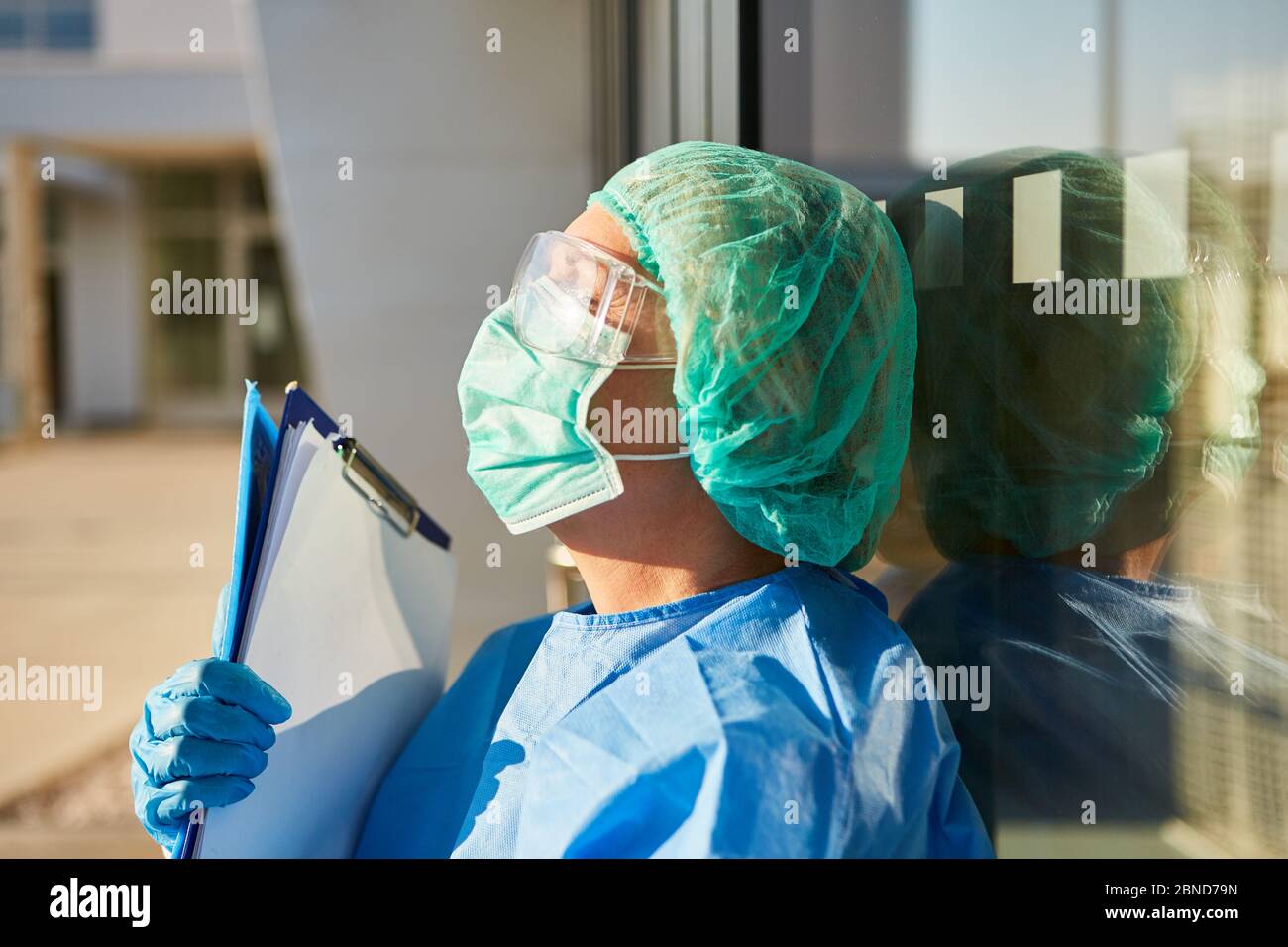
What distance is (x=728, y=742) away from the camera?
108 centimetres

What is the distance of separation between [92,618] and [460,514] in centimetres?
273

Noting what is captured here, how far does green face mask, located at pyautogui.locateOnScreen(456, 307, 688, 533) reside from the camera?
135 cm

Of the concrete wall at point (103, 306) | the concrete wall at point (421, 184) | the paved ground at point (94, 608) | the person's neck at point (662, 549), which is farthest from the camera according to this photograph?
the concrete wall at point (103, 306)

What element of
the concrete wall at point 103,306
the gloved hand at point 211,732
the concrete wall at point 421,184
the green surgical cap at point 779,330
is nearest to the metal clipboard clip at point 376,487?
the gloved hand at point 211,732

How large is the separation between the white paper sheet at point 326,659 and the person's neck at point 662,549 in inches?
14.6

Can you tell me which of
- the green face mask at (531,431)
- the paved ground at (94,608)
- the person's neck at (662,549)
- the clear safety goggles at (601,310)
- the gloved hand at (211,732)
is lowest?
the paved ground at (94,608)

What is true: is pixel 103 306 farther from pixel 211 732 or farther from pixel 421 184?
pixel 211 732

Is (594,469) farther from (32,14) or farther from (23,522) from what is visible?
(32,14)

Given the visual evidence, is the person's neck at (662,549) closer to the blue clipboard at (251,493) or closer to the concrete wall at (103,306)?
the blue clipboard at (251,493)

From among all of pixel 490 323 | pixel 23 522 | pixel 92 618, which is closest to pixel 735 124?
pixel 490 323

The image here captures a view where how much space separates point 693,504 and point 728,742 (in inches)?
14.7

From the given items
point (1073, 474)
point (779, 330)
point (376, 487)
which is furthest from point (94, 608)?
point (1073, 474)

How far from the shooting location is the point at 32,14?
40.6 feet

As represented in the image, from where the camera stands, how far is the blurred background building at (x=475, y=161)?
1.12 m
